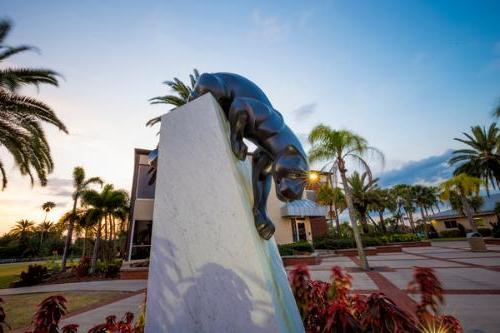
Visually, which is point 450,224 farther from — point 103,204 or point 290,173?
point 290,173

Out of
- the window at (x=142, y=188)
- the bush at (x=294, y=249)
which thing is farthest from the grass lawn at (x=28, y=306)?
the bush at (x=294, y=249)

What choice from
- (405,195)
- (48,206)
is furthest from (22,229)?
(405,195)

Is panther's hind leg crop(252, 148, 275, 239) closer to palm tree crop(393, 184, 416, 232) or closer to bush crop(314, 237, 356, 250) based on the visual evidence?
bush crop(314, 237, 356, 250)

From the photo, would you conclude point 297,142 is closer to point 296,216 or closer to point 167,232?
point 167,232

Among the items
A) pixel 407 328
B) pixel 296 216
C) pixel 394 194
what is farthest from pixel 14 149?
pixel 394 194

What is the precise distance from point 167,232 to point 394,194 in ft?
180

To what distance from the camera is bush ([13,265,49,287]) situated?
14.2 metres

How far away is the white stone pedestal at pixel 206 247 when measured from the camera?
6.13 ft

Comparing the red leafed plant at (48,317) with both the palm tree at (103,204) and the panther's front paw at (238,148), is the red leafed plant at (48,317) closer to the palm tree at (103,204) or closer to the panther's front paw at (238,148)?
the panther's front paw at (238,148)

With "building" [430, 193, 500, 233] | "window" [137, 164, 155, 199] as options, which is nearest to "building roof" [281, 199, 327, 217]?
"window" [137, 164, 155, 199]

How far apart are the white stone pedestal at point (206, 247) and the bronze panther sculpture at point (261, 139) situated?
0.40 ft

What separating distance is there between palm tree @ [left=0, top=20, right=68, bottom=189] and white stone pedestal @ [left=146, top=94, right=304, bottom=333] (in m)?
10.2

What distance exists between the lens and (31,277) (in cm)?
1441

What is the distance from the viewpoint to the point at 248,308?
72.3 inches
